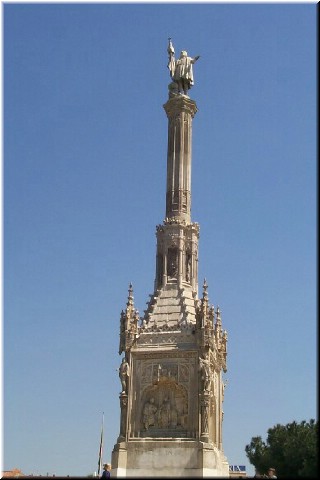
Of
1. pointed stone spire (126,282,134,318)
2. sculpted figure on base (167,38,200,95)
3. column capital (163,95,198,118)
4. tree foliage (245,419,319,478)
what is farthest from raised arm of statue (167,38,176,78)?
tree foliage (245,419,319,478)

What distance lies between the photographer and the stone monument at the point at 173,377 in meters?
37.3

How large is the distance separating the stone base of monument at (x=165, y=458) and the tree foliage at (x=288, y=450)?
14.0 m

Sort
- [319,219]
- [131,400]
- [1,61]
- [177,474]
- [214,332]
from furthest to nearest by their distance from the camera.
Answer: [214,332] → [131,400] → [177,474] → [1,61] → [319,219]

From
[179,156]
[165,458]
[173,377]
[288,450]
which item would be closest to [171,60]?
[179,156]

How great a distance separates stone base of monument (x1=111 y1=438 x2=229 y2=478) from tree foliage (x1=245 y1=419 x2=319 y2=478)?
45.9 feet

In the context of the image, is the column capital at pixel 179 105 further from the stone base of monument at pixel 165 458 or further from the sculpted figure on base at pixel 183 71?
the stone base of monument at pixel 165 458

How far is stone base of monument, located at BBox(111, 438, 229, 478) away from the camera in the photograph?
3656 centimetres

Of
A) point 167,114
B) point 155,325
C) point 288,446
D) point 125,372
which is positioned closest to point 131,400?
point 125,372

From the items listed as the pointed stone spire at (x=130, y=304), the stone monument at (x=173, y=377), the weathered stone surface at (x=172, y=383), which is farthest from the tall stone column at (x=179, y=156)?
the pointed stone spire at (x=130, y=304)

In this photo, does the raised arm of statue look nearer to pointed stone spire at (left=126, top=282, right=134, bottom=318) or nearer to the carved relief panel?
pointed stone spire at (left=126, top=282, right=134, bottom=318)

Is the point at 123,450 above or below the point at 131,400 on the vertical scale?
below

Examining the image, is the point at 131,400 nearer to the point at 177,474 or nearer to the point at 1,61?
the point at 177,474

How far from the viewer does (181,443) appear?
37344 millimetres

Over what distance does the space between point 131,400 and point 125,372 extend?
61.6 inches
